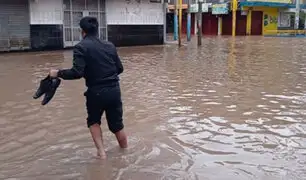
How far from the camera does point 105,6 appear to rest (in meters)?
24.5

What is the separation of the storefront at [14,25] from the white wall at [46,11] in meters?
0.29

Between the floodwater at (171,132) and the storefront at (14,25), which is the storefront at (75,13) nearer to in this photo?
the storefront at (14,25)

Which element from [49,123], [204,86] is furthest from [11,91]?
[204,86]

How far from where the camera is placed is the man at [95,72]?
15.4ft

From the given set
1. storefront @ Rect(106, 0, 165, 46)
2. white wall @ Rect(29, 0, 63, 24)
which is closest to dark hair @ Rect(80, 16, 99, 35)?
white wall @ Rect(29, 0, 63, 24)

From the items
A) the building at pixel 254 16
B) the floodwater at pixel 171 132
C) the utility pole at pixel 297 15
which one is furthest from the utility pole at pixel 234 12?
the floodwater at pixel 171 132

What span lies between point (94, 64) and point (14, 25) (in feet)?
58.2

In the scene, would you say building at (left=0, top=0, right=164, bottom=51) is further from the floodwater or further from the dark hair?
the dark hair

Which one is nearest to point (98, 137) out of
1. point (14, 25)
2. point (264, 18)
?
point (14, 25)

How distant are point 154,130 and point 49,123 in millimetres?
1720

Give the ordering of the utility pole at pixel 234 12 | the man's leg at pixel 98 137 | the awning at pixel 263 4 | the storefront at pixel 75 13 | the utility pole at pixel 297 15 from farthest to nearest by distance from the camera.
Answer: the utility pole at pixel 234 12 → the awning at pixel 263 4 → the utility pole at pixel 297 15 → the storefront at pixel 75 13 → the man's leg at pixel 98 137

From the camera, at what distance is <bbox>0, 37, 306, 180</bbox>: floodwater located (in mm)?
4801

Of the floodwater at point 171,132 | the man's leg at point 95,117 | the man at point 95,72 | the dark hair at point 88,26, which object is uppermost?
the dark hair at point 88,26

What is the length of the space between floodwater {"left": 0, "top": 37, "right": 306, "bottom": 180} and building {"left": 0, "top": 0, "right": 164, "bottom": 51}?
10.4 meters
